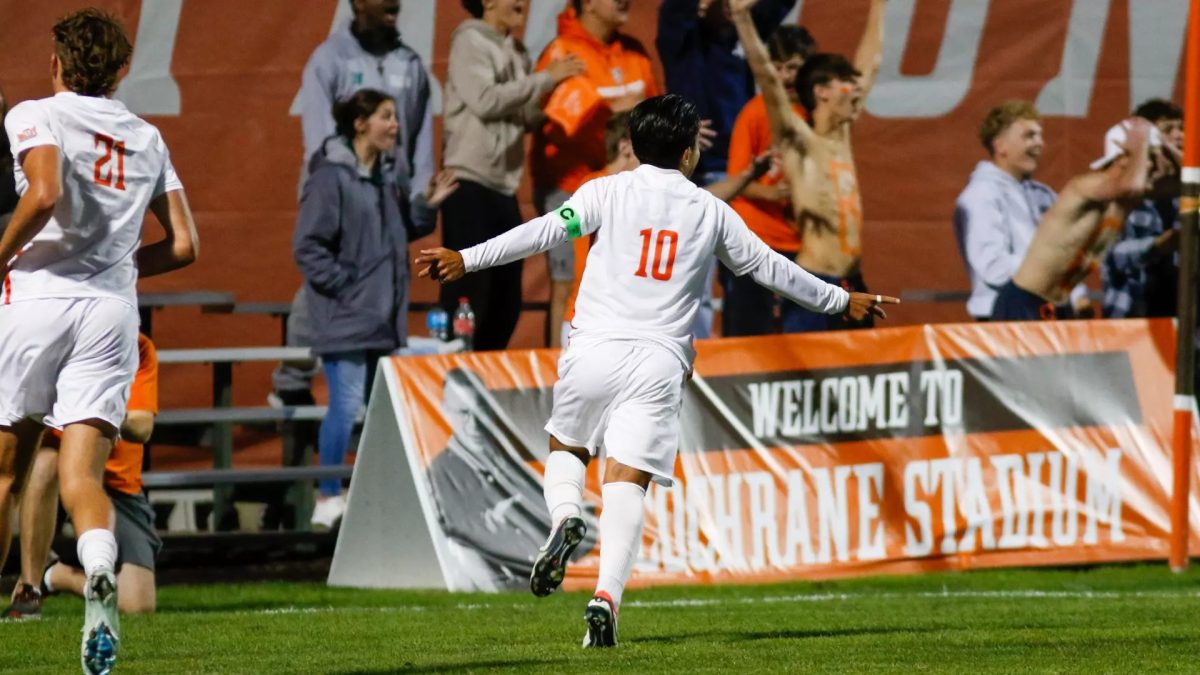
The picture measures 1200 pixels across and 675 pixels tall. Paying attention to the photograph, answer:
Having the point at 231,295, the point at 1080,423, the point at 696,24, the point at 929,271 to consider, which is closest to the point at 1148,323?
the point at 1080,423

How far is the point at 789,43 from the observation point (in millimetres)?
12898

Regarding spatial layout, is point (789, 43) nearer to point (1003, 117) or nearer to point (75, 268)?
point (1003, 117)

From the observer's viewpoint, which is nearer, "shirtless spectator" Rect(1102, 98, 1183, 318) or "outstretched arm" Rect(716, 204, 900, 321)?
"outstretched arm" Rect(716, 204, 900, 321)

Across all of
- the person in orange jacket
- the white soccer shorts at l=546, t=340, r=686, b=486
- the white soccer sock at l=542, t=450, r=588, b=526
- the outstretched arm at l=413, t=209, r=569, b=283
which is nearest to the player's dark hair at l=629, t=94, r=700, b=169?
the outstretched arm at l=413, t=209, r=569, b=283

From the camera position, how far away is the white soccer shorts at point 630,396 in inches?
287

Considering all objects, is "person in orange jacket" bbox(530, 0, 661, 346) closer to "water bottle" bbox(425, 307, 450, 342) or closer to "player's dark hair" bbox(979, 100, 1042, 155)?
"water bottle" bbox(425, 307, 450, 342)

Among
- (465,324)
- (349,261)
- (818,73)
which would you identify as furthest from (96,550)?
(818,73)

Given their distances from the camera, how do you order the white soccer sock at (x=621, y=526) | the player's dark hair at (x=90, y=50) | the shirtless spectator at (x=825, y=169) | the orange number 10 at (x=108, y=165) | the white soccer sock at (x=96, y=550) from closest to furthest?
1. the white soccer sock at (x=96, y=550)
2. the player's dark hair at (x=90, y=50)
3. the orange number 10 at (x=108, y=165)
4. the white soccer sock at (x=621, y=526)
5. the shirtless spectator at (x=825, y=169)

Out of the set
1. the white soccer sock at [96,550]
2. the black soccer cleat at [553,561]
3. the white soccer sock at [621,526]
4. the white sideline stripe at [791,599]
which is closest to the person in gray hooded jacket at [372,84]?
the white sideline stripe at [791,599]

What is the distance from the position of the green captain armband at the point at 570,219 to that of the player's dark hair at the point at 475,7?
217 inches

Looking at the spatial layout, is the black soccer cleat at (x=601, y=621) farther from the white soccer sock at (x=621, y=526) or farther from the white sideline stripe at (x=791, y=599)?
the white sideline stripe at (x=791, y=599)

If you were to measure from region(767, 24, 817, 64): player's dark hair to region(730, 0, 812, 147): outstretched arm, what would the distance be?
509mm

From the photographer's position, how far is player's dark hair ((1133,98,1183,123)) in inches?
530

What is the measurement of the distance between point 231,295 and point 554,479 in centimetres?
578
